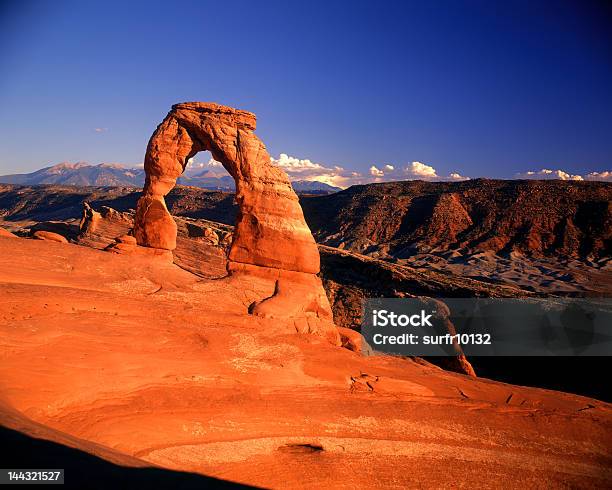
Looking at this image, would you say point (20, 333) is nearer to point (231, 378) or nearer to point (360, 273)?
point (231, 378)

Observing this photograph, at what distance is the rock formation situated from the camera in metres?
12.6

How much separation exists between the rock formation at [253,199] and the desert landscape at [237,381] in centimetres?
5

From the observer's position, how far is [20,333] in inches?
283

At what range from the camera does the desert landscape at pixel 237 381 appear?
19.9ft

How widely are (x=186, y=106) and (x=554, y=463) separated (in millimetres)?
13765

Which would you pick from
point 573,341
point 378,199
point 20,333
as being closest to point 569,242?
point 378,199

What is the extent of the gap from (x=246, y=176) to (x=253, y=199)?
81 centimetres

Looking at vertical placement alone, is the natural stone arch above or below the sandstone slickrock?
above

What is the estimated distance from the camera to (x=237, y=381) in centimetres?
793

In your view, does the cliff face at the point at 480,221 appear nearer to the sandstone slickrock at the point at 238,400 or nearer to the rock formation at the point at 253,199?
the rock formation at the point at 253,199

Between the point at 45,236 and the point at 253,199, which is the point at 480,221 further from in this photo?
the point at 45,236

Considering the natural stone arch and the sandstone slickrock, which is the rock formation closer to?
the natural stone arch

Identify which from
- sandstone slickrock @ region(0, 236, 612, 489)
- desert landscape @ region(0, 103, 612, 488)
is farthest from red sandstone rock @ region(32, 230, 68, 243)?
sandstone slickrock @ region(0, 236, 612, 489)

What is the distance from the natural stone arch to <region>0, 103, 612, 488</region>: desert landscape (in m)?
0.05
